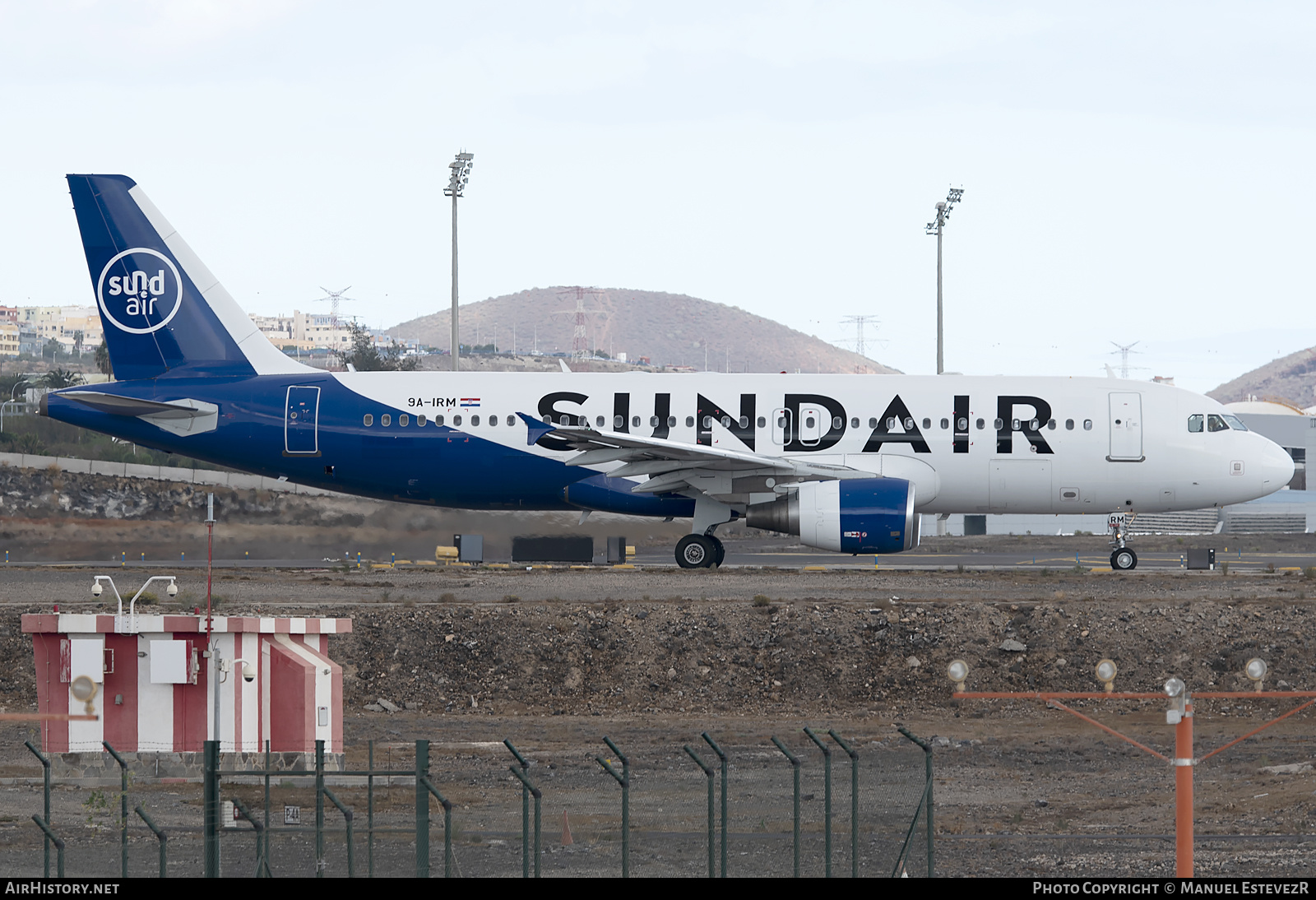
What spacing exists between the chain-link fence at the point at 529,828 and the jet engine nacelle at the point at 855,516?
14.5m

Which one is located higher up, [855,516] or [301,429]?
[301,429]

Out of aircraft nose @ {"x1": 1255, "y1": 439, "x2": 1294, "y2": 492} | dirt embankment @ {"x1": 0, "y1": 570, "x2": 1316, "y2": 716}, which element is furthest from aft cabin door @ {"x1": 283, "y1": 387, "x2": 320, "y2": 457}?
aircraft nose @ {"x1": 1255, "y1": 439, "x2": 1294, "y2": 492}

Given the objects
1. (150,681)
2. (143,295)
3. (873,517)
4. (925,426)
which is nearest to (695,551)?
(873,517)

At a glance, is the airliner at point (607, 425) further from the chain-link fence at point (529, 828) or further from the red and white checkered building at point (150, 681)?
the chain-link fence at point (529, 828)

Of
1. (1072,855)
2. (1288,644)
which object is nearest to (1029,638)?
(1288,644)

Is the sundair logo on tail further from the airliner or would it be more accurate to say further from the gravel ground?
the gravel ground

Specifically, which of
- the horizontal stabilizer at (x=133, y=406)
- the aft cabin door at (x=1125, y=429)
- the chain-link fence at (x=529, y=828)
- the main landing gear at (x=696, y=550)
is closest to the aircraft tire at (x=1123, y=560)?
the aft cabin door at (x=1125, y=429)

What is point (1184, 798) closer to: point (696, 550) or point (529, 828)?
point (529, 828)

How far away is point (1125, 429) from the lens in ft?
106

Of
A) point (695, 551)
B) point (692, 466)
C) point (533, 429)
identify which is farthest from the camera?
point (695, 551)

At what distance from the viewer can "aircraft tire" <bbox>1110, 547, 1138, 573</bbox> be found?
34000mm

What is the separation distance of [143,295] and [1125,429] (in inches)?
853

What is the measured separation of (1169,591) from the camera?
2944 cm

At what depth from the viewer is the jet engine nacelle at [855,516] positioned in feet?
97.9
